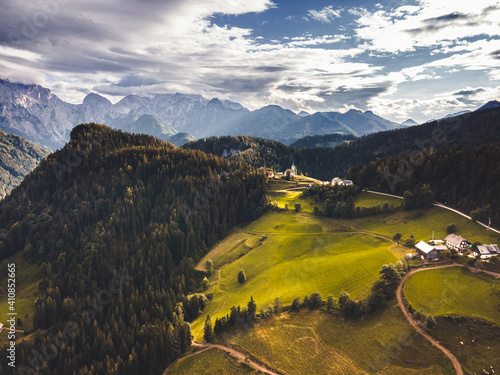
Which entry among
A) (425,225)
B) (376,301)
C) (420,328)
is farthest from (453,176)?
(420,328)

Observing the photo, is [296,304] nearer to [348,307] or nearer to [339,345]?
[348,307]

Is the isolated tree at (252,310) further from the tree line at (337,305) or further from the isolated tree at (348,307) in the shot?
the isolated tree at (348,307)

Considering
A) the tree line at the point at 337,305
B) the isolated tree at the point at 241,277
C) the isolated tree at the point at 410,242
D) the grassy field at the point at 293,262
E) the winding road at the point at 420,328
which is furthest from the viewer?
the isolated tree at the point at 241,277

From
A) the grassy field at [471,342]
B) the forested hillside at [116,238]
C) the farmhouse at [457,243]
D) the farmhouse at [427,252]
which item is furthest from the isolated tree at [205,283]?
the farmhouse at [457,243]

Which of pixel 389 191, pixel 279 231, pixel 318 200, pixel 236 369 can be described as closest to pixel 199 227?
pixel 279 231

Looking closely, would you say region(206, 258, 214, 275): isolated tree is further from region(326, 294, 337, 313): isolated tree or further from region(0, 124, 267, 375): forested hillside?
region(326, 294, 337, 313): isolated tree

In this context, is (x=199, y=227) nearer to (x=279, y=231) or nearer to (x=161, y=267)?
(x=161, y=267)

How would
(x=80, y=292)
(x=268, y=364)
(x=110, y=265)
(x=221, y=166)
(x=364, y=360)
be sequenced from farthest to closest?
(x=221, y=166), (x=110, y=265), (x=80, y=292), (x=268, y=364), (x=364, y=360)
